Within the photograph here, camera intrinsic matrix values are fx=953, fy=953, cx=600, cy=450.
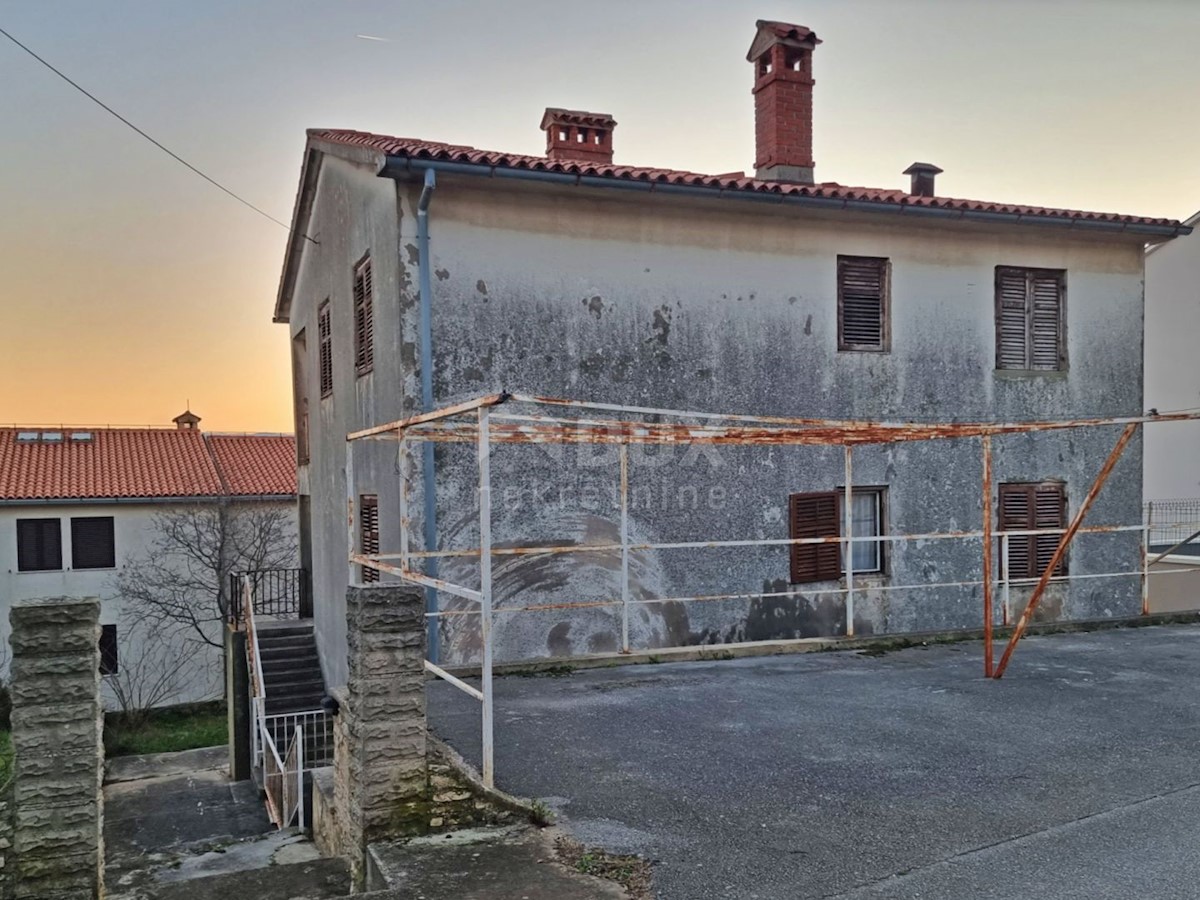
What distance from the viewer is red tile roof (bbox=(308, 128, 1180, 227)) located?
29.6 ft

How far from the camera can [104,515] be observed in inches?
930

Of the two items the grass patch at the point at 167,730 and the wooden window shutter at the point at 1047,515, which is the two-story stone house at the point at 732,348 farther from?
the grass patch at the point at 167,730

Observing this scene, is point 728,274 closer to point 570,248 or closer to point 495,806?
point 570,248

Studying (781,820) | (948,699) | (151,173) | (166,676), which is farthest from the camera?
(166,676)

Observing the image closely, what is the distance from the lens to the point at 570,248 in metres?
9.84

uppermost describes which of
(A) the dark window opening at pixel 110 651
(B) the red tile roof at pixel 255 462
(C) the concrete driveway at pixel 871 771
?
(B) the red tile roof at pixel 255 462

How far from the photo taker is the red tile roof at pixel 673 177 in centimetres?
902

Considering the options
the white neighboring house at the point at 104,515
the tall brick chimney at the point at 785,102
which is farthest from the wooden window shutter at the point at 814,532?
the white neighboring house at the point at 104,515

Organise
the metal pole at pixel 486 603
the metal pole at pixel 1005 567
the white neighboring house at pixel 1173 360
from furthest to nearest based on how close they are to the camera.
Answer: the white neighboring house at pixel 1173 360, the metal pole at pixel 1005 567, the metal pole at pixel 486 603

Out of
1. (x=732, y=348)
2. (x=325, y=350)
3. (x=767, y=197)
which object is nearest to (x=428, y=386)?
(x=732, y=348)

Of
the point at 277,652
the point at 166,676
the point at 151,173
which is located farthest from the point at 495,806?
the point at 166,676

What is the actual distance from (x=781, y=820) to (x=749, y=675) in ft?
12.2

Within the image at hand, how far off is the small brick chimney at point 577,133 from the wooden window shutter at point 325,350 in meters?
3.94

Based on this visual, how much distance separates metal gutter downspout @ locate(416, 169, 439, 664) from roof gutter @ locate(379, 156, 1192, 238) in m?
0.31
